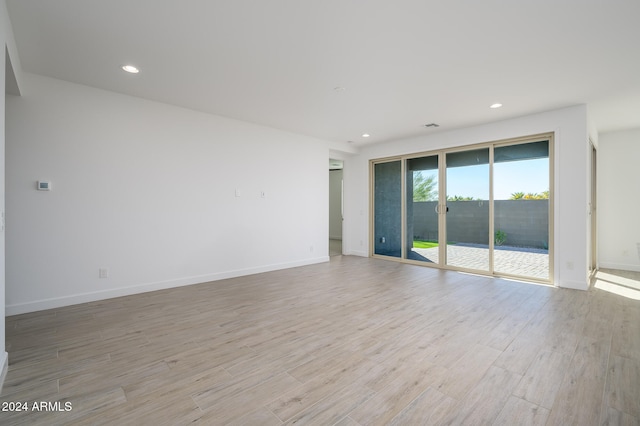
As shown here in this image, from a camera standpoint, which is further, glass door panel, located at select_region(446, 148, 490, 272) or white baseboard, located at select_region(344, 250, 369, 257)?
white baseboard, located at select_region(344, 250, 369, 257)

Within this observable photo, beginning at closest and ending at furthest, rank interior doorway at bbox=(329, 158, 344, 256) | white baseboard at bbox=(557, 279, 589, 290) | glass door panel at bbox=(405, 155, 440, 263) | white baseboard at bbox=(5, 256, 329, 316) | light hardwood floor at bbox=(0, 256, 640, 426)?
light hardwood floor at bbox=(0, 256, 640, 426)
white baseboard at bbox=(5, 256, 329, 316)
white baseboard at bbox=(557, 279, 589, 290)
glass door panel at bbox=(405, 155, 440, 263)
interior doorway at bbox=(329, 158, 344, 256)

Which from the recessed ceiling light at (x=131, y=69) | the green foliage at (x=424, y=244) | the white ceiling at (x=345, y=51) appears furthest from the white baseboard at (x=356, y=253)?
the recessed ceiling light at (x=131, y=69)

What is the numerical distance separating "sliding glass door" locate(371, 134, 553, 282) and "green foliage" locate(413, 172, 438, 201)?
0.02 metres

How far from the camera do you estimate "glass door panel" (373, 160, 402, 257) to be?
21.6 feet

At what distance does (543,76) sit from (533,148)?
184 centimetres

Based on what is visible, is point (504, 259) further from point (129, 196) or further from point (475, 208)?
point (129, 196)

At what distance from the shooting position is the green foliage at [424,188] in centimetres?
594

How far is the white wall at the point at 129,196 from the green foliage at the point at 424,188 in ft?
9.33

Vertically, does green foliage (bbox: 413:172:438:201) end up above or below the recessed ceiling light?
below

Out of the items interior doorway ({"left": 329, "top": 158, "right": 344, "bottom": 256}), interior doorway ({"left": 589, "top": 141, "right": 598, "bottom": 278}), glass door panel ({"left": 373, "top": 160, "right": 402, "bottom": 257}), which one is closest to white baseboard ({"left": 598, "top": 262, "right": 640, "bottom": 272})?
interior doorway ({"left": 589, "top": 141, "right": 598, "bottom": 278})

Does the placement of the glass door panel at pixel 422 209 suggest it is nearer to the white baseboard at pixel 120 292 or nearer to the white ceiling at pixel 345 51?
the white ceiling at pixel 345 51

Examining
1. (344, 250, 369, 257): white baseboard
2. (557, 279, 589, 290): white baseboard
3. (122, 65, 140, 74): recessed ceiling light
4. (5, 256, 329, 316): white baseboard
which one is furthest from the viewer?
(344, 250, 369, 257): white baseboard

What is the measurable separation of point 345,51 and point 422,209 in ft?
13.7

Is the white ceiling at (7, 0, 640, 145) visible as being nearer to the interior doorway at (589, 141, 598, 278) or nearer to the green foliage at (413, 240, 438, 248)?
the interior doorway at (589, 141, 598, 278)
